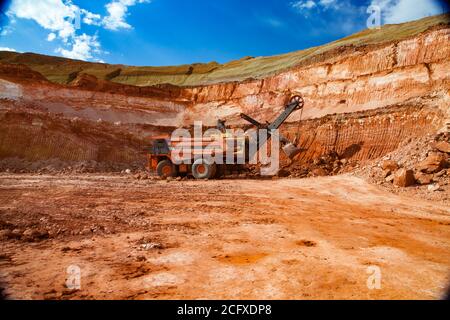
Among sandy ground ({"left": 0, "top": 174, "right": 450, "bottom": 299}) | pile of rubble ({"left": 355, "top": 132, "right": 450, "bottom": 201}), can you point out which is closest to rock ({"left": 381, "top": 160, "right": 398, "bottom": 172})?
pile of rubble ({"left": 355, "top": 132, "right": 450, "bottom": 201})

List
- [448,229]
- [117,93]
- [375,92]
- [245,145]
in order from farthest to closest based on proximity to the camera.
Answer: [117,93]
[375,92]
[245,145]
[448,229]

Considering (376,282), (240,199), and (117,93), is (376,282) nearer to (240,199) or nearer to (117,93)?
(240,199)

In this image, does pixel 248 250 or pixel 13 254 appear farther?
pixel 248 250

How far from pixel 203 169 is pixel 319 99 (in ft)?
43.8

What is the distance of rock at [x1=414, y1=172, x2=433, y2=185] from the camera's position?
30.2 feet

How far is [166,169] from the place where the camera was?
50.0 feet

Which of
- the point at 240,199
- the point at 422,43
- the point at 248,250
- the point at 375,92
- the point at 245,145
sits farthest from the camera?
the point at 375,92

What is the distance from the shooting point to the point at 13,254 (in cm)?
363

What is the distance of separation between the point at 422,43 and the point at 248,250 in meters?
20.7

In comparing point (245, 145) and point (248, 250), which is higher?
point (245, 145)

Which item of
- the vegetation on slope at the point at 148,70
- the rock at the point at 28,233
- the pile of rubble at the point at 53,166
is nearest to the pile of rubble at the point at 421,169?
the rock at the point at 28,233

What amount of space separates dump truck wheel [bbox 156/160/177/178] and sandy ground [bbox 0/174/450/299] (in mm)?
7210

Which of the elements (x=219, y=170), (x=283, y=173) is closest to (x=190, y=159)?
(x=219, y=170)
